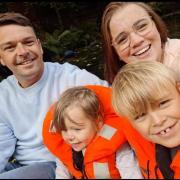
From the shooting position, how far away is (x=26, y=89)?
2709mm

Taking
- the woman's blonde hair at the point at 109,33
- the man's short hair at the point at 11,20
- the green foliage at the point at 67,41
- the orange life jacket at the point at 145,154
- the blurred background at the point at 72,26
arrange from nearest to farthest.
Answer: the orange life jacket at the point at 145,154 < the woman's blonde hair at the point at 109,33 < the man's short hair at the point at 11,20 < the blurred background at the point at 72,26 < the green foliage at the point at 67,41

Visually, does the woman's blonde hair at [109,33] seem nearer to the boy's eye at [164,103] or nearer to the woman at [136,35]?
the woman at [136,35]

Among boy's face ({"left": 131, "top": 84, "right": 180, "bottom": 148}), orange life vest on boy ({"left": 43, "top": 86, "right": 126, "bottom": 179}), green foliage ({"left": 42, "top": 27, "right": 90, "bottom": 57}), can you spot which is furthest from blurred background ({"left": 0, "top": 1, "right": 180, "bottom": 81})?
boy's face ({"left": 131, "top": 84, "right": 180, "bottom": 148})

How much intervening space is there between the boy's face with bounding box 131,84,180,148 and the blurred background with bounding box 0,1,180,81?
180 inches

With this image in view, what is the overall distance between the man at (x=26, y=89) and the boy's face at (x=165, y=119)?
2.93 ft

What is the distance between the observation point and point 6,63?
9.04 feet

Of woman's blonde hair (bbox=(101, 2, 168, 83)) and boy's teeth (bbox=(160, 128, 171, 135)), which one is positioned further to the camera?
woman's blonde hair (bbox=(101, 2, 168, 83))

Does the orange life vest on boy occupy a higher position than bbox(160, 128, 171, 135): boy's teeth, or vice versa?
bbox(160, 128, 171, 135): boy's teeth

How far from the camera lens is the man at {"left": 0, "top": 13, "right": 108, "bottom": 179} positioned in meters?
2.66

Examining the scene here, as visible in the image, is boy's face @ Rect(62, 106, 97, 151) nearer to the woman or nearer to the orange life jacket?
the orange life jacket

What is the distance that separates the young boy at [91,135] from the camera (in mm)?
2051

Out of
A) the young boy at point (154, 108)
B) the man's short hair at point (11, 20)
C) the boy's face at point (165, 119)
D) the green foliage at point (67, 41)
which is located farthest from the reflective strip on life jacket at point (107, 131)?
the green foliage at point (67, 41)

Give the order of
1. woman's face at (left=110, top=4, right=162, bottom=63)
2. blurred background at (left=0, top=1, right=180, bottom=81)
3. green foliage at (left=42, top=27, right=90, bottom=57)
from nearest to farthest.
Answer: woman's face at (left=110, top=4, right=162, bottom=63), blurred background at (left=0, top=1, right=180, bottom=81), green foliage at (left=42, top=27, right=90, bottom=57)

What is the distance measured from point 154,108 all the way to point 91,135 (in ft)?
1.63
